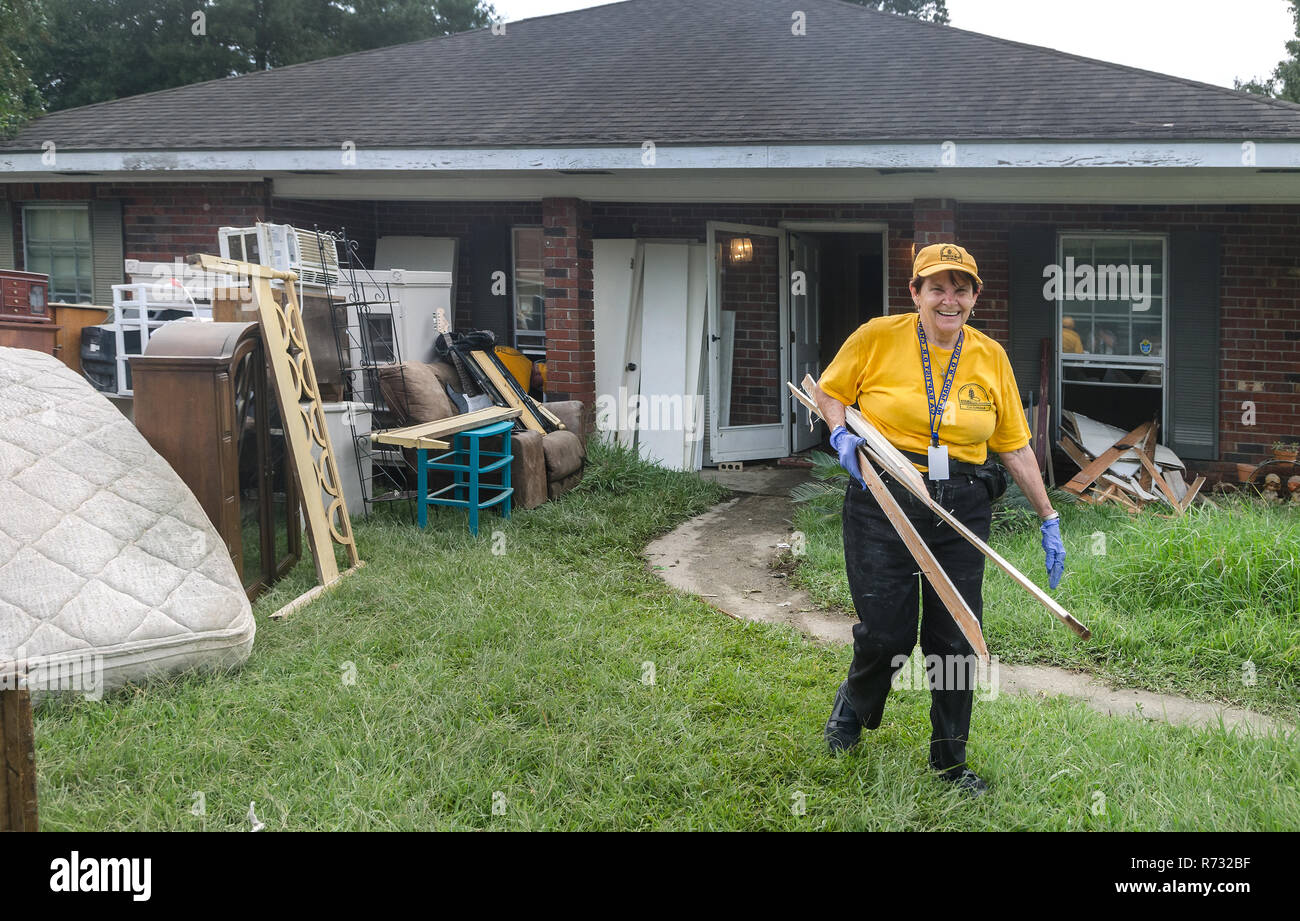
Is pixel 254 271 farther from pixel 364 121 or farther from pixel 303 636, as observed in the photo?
pixel 364 121

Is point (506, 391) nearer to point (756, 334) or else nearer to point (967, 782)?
point (756, 334)

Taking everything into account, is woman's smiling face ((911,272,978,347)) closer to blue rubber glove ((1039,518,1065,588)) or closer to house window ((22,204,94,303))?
blue rubber glove ((1039,518,1065,588))

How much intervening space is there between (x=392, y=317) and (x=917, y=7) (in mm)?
26234

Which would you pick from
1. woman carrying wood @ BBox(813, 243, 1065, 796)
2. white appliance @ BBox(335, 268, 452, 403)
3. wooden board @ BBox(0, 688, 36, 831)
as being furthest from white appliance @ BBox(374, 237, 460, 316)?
wooden board @ BBox(0, 688, 36, 831)

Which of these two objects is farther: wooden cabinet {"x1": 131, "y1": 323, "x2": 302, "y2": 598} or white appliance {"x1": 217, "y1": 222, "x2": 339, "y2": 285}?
white appliance {"x1": 217, "y1": 222, "x2": 339, "y2": 285}

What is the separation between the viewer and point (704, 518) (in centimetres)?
909

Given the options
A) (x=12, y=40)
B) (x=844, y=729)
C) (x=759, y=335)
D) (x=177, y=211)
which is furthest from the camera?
(x=12, y=40)

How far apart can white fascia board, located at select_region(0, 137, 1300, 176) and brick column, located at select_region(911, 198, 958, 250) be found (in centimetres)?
86

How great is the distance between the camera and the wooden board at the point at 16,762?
7.84 ft

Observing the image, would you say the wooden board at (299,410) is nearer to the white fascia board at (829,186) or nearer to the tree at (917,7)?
the white fascia board at (829,186)

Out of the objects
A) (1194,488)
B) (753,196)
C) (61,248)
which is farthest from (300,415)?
→ (1194,488)

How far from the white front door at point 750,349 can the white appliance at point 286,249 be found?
3681 millimetres

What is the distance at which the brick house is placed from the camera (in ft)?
28.6

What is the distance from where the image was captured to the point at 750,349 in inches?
447
